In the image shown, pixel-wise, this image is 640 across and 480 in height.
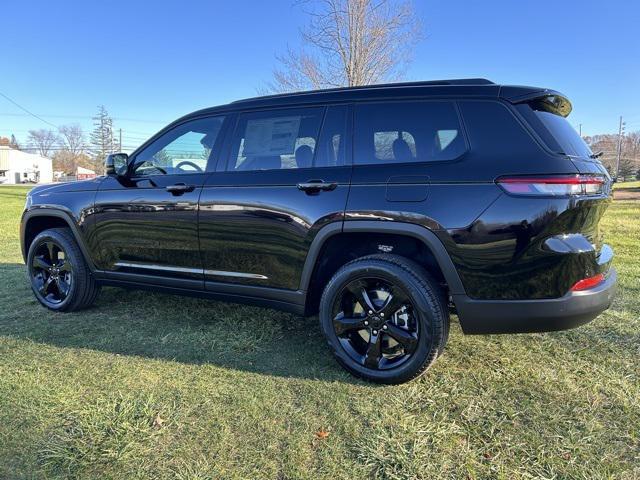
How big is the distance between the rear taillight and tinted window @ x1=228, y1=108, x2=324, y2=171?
1329 mm

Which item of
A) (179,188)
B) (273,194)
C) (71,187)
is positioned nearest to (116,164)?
(71,187)

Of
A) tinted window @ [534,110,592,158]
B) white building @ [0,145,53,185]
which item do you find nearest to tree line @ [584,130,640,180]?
tinted window @ [534,110,592,158]

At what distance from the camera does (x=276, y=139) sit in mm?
3449

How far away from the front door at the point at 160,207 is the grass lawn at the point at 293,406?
577mm

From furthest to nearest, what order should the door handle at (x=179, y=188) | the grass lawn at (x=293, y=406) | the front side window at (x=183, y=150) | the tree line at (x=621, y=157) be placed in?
the tree line at (x=621, y=157) < the front side window at (x=183, y=150) < the door handle at (x=179, y=188) < the grass lawn at (x=293, y=406)

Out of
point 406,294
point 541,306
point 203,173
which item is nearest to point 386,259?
point 406,294

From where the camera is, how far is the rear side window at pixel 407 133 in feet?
9.19

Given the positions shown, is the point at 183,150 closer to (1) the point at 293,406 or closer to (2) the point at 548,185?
(1) the point at 293,406

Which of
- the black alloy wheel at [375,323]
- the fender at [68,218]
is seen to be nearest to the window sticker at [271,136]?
the black alloy wheel at [375,323]

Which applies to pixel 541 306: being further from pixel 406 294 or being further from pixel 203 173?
pixel 203 173

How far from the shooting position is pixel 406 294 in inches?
111

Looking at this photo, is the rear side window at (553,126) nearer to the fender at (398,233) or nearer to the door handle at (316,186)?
the fender at (398,233)

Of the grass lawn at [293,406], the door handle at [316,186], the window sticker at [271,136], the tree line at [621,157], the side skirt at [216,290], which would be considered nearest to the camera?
the grass lawn at [293,406]

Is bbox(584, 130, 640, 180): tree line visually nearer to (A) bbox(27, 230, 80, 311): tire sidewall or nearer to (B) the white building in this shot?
(A) bbox(27, 230, 80, 311): tire sidewall
